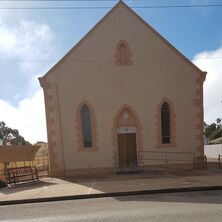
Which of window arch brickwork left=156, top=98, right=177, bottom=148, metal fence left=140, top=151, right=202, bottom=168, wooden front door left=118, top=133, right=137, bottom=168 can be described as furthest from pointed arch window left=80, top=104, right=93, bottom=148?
window arch brickwork left=156, top=98, right=177, bottom=148

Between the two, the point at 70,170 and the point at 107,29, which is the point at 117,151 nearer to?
the point at 70,170

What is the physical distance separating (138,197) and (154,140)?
7328 millimetres

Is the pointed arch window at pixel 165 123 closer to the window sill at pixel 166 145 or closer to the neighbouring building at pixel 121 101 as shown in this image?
the neighbouring building at pixel 121 101

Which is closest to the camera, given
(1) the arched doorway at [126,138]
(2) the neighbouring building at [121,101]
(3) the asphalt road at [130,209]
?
(3) the asphalt road at [130,209]

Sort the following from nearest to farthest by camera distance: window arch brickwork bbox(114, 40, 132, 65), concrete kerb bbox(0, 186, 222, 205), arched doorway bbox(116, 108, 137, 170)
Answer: concrete kerb bbox(0, 186, 222, 205), window arch brickwork bbox(114, 40, 132, 65), arched doorway bbox(116, 108, 137, 170)

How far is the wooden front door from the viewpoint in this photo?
1698 cm

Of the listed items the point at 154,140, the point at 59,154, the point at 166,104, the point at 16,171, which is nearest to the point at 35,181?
the point at 16,171

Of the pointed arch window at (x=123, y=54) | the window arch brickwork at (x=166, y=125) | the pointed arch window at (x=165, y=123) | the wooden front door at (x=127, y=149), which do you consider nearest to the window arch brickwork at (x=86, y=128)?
the wooden front door at (x=127, y=149)

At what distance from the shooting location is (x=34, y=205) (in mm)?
9562

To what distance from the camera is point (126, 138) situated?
17109 mm

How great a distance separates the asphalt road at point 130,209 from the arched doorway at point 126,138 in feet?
23.0

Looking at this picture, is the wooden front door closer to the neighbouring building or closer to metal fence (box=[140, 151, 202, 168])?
the neighbouring building

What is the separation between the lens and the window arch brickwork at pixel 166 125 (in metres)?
16.9

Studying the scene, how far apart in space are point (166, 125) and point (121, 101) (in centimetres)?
319
